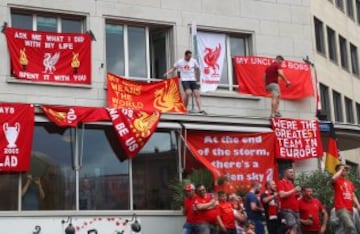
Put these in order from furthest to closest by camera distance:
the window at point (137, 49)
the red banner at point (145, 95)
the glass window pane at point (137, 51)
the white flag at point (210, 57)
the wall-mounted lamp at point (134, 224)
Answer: the white flag at point (210, 57) < the glass window pane at point (137, 51) < the window at point (137, 49) < the red banner at point (145, 95) < the wall-mounted lamp at point (134, 224)

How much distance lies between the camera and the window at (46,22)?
18.0 metres

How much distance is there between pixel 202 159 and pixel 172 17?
4139mm

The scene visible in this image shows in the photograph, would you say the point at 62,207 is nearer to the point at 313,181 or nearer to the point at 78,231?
the point at 78,231

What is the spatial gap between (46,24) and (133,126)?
364 cm

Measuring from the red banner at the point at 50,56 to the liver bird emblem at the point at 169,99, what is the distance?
1912 millimetres

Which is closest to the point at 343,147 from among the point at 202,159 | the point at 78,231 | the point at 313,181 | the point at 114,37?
the point at 313,181

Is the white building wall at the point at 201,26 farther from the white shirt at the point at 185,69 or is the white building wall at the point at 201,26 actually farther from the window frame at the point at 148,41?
the white shirt at the point at 185,69

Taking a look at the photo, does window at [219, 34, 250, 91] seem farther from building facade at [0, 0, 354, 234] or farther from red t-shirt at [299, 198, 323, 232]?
red t-shirt at [299, 198, 323, 232]

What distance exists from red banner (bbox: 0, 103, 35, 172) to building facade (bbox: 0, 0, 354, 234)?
31cm

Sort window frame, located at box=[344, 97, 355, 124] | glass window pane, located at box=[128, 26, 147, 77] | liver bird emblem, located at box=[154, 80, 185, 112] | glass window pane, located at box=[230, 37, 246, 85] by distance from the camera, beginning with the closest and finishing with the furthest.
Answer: liver bird emblem, located at box=[154, 80, 185, 112]
glass window pane, located at box=[128, 26, 147, 77]
glass window pane, located at box=[230, 37, 246, 85]
window frame, located at box=[344, 97, 355, 124]

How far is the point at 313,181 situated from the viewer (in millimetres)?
18938

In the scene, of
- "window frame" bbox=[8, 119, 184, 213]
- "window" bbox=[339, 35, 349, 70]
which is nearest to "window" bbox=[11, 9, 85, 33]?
"window frame" bbox=[8, 119, 184, 213]

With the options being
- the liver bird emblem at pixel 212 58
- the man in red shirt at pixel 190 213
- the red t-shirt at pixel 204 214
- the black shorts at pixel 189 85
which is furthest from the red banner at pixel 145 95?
the red t-shirt at pixel 204 214

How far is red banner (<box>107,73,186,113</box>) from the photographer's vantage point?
1812cm
